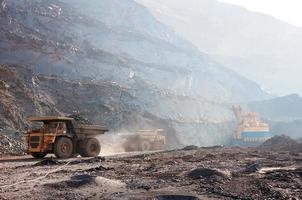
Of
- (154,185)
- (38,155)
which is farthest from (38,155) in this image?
(154,185)

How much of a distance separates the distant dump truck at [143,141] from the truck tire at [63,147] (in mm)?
11336

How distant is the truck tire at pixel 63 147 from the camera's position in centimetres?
1751

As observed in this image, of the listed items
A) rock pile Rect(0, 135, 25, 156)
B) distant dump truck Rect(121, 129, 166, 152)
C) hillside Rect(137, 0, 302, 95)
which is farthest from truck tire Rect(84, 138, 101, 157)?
hillside Rect(137, 0, 302, 95)

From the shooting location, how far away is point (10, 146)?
71.4ft

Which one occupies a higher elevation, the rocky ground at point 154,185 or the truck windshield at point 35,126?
the truck windshield at point 35,126

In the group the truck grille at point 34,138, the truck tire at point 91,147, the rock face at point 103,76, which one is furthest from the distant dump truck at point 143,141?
the truck grille at point 34,138

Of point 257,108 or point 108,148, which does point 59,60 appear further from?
point 257,108

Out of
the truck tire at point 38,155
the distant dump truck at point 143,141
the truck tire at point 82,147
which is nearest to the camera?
the truck tire at point 38,155

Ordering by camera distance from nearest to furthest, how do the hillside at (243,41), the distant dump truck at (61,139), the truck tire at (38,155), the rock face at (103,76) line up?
the distant dump truck at (61,139), the truck tire at (38,155), the rock face at (103,76), the hillside at (243,41)

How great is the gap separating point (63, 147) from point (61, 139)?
0.39 metres

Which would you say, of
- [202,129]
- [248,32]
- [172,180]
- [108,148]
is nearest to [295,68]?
[248,32]

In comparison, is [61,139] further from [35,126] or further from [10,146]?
[35,126]

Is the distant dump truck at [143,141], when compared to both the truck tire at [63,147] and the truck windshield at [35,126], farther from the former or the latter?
the truck tire at [63,147]

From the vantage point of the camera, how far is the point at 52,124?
18.0m
